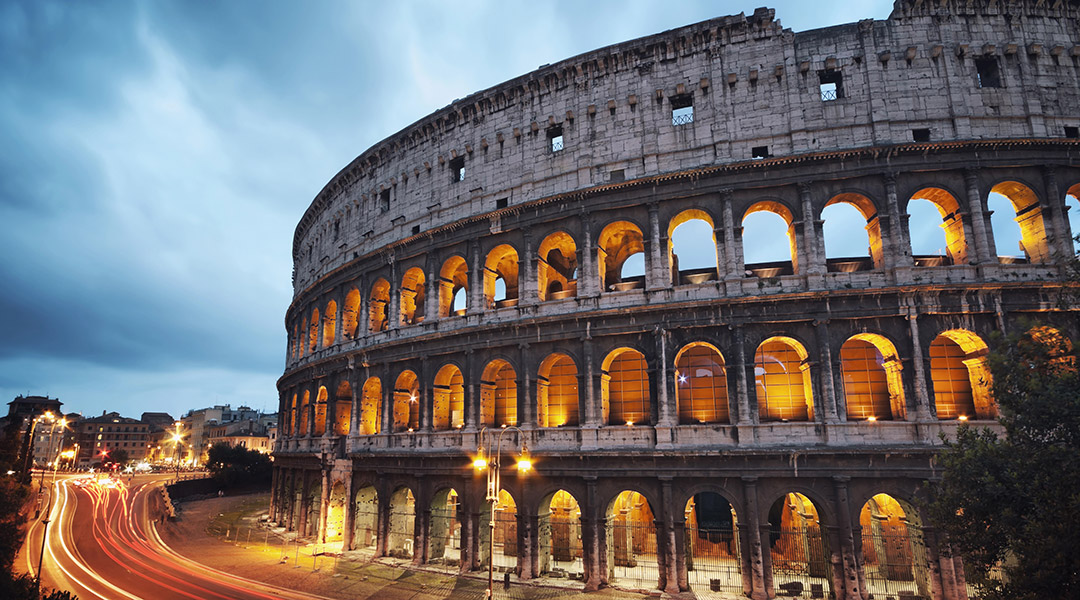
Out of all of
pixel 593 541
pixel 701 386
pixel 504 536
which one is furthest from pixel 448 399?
pixel 701 386

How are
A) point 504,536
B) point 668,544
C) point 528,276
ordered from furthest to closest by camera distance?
point 528,276
point 504,536
point 668,544

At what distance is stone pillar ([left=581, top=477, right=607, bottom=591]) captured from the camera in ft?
64.8

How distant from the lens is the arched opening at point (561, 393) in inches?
930

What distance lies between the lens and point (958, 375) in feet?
64.2

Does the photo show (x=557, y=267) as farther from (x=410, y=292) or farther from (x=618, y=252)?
(x=410, y=292)

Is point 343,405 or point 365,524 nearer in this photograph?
point 365,524

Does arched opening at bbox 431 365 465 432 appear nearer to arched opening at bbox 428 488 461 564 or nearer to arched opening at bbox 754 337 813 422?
arched opening at bbox 428 488 461 564

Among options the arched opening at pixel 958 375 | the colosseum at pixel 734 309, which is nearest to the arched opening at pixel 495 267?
the colosseum at pixel 734 309

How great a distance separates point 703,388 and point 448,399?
11887 mm

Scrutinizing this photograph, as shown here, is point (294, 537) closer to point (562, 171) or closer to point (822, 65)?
point (562, 171)

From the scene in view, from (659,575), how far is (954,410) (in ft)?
38.4

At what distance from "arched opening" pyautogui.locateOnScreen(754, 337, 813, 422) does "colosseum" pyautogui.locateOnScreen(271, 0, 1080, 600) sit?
83mm

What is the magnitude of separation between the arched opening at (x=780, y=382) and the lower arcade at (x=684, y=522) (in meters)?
2.49

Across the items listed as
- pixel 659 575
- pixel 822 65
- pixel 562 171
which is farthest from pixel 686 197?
pixel 659 575
